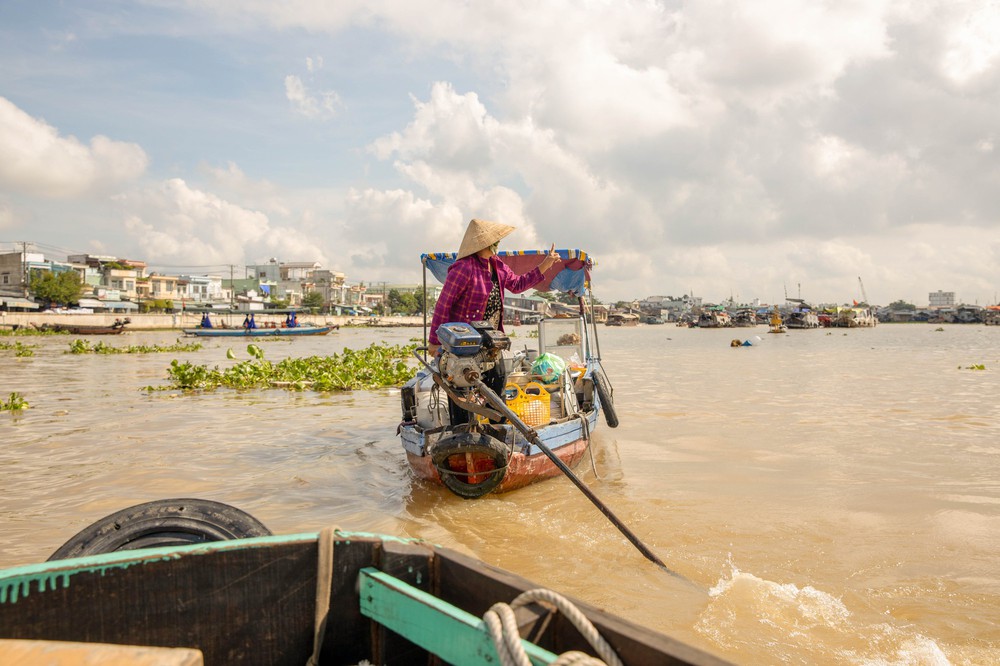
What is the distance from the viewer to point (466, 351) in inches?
161

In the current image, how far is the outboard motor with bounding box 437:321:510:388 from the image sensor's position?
411cm

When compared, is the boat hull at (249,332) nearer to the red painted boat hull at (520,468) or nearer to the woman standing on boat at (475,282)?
the red painted boat hull at (520,468)

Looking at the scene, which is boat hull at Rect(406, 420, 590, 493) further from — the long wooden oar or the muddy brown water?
the long wooden oar

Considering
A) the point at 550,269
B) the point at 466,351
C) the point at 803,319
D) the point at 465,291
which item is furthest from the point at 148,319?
the point at 803,319

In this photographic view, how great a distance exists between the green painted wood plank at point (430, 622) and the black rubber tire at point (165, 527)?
2.16 feet

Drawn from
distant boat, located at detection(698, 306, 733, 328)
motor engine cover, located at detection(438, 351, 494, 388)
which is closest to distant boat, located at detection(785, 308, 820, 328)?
distant boat, located at detection(698, 306, 733, 328)

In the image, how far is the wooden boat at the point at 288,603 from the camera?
159 centimetres

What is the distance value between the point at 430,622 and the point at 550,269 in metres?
6.43

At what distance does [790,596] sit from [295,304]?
84.1 metres

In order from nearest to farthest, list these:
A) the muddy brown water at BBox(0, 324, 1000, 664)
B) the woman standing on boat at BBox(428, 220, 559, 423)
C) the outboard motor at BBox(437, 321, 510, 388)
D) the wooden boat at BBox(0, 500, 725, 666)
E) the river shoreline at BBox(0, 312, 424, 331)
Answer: the wooden boat at BBox(0, 500, 725, 666) < the muddy brown water at BBox(0, 324, 1000, 664) < the outboard motor at BBox(437, 321, 510, 388) < the woman standing on boat at BBox(428, 220, 559, 423) < the river shoreline at BBox(0, 312, 424, 331)

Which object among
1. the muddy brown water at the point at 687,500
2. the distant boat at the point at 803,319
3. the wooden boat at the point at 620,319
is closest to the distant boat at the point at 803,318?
the distant boat at the point at 803,319

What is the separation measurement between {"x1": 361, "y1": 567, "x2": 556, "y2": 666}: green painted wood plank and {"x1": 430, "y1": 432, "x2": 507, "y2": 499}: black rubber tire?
261cm

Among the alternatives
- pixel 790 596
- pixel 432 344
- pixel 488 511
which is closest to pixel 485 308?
pixel 432 344

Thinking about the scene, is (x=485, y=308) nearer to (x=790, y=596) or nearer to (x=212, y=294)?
(x=790, y=596)
